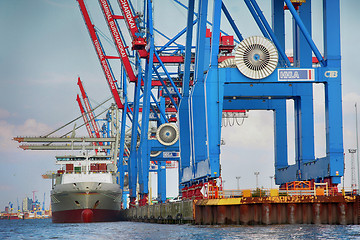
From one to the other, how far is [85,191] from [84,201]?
3.08 ft

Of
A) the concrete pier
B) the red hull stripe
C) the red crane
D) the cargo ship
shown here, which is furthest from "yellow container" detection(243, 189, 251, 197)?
A: the red crane

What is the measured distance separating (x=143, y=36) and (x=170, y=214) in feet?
85.7

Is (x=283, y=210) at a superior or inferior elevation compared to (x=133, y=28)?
inferior

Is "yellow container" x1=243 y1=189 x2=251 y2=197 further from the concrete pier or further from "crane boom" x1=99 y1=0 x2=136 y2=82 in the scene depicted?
"crane boom" x1=99 y1=0 x2=136 y2=82

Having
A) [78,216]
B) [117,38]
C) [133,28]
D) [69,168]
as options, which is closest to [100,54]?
[117,38]

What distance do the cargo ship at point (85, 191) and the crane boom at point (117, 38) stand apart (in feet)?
33.7

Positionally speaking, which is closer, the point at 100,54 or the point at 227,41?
the point at 227,41

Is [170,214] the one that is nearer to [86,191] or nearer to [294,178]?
[294,178]

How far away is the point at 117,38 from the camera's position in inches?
2990

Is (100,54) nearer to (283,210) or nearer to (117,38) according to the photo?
(117,38)

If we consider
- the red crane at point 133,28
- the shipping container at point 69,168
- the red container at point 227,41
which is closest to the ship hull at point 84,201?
the shipping container at point 69,168

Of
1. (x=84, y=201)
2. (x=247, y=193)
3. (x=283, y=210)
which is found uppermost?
(x=247, y=193)

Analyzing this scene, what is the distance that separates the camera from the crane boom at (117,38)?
74.4 meters

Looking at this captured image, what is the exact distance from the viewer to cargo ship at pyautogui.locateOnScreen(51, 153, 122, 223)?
6222 centimetres
